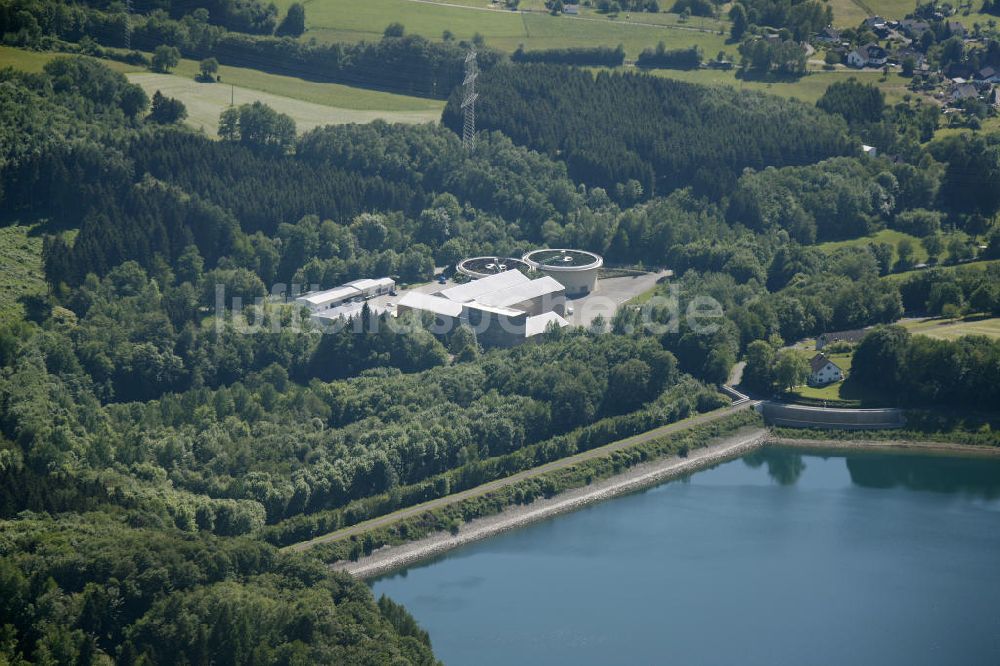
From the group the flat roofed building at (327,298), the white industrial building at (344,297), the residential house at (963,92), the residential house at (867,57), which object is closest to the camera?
the white industrial building at (344,297)

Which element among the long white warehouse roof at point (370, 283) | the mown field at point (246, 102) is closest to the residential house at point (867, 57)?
the mown field at point (246, 102)

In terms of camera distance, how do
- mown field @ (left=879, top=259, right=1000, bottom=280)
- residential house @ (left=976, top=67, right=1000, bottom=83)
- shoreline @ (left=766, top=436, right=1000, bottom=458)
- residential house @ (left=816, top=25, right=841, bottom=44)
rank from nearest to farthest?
shoreline @ (left=766, top=436, right=1000, bottom=458) < mown field @ (left=879, top=259, right=1000, bottom=280) < residential house @ (left=976, top=67, right=1000, bottom=83) < residential house @ (left=816, top=25, right=841, bottom=44)

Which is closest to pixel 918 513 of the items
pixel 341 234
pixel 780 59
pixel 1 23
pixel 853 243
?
pixel 853 243

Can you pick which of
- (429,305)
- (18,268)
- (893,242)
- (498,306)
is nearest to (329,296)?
(429,305)

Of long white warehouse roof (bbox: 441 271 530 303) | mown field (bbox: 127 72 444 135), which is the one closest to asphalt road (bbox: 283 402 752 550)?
long white warehouse roof (bbox: 441 271 530 303)

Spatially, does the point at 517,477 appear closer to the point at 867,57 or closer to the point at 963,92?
the point at 963,92

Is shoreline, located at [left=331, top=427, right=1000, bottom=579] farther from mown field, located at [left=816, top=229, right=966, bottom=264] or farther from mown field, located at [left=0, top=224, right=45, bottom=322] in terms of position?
mown field, located at [left=0, top=224, right=45, bottom=322]

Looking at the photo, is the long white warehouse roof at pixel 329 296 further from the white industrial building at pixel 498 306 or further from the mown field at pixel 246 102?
the mown field at pixel 246 102
